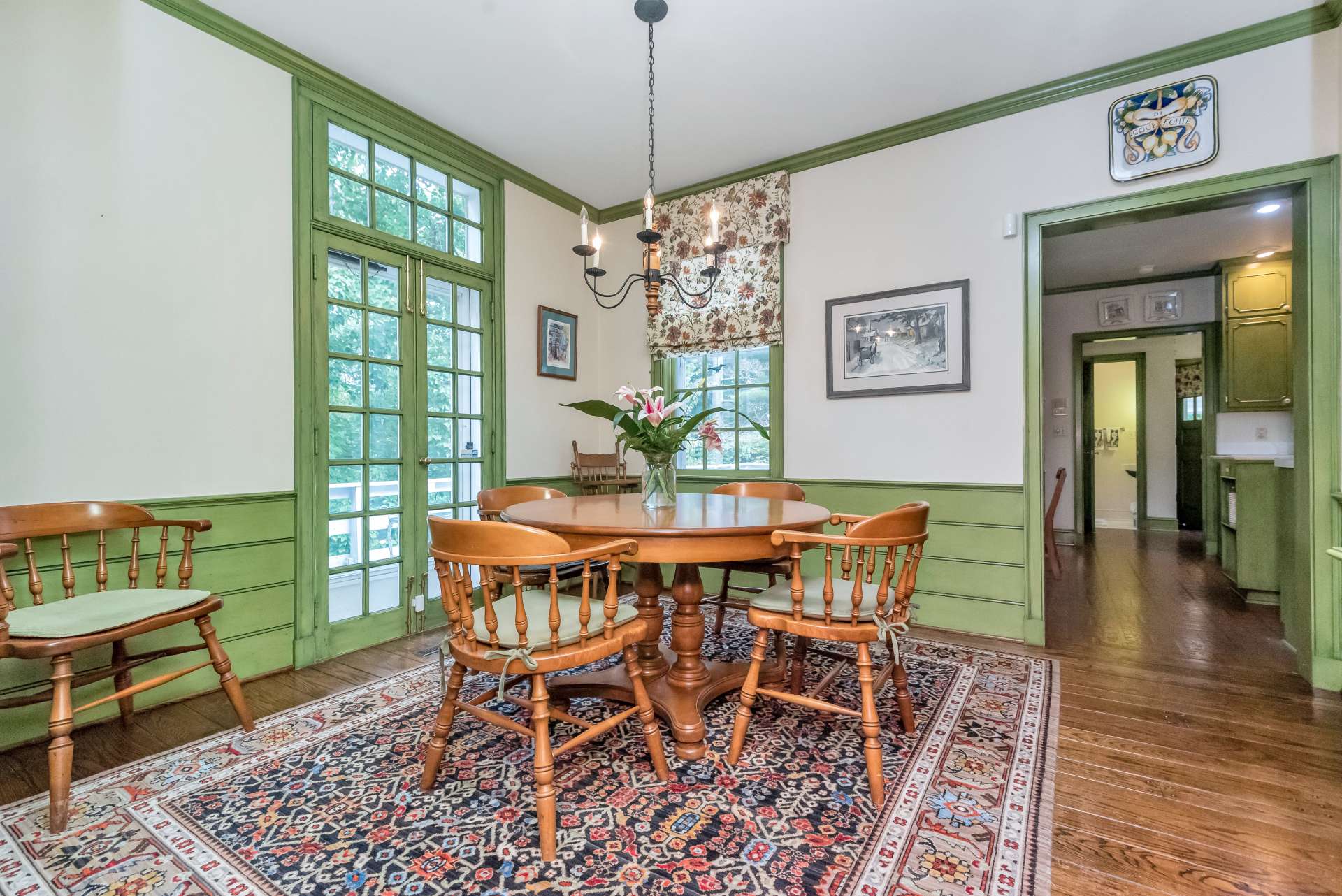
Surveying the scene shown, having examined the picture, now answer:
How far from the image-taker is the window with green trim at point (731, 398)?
4086 millimetres

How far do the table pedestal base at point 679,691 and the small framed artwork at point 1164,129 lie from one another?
305cm

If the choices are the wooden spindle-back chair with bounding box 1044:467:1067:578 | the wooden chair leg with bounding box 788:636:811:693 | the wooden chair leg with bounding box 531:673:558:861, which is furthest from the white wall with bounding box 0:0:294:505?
the wooden spindle-back chair with bounding box 1044:467:1067:578

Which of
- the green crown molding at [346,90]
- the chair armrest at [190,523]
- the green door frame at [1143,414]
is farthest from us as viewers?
the green door frame at [1143,414]

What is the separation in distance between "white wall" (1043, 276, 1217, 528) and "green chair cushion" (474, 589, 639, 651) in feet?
18.4

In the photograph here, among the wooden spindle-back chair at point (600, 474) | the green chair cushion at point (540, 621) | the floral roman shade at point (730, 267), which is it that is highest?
the floral roman shade at point (730, 267)

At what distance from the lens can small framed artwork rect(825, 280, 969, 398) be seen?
3.35 meters

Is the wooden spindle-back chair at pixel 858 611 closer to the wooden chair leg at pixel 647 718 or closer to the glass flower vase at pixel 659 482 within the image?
the wooden chair leg at pixel 647 718

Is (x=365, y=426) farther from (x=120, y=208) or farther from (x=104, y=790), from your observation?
(x=104, y=790)

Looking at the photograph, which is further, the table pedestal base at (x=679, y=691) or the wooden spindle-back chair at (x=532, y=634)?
the table pedestal base at (x=679, y=691)

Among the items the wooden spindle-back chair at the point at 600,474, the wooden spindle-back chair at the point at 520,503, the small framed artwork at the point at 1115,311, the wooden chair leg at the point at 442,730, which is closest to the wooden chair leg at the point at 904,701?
the wooden spindle-back chair at the point at 520,503

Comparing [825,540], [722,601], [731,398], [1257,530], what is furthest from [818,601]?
[1257,530]

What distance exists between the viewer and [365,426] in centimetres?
315

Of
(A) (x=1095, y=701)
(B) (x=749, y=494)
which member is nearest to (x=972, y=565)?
(A) (x=1095, y=701)

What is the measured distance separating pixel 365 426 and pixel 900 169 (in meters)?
3.49
